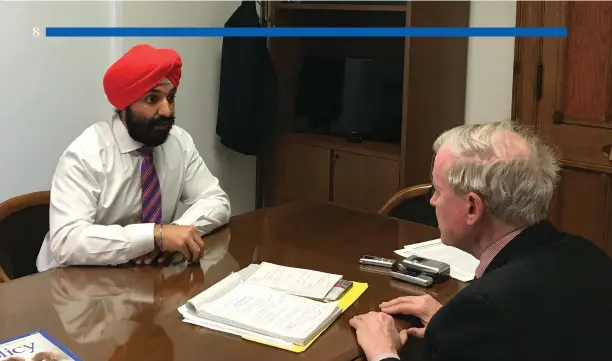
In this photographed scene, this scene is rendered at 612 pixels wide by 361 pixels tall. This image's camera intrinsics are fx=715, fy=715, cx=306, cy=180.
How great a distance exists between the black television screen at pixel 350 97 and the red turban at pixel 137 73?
1.65 m

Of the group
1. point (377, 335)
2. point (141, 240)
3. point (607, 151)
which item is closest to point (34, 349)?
point (141, 240)

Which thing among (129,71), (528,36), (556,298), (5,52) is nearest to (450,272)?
(556,298)

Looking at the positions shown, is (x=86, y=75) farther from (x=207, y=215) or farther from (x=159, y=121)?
(x=207, y=215)

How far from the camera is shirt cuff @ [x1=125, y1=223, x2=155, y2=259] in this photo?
1900 mm

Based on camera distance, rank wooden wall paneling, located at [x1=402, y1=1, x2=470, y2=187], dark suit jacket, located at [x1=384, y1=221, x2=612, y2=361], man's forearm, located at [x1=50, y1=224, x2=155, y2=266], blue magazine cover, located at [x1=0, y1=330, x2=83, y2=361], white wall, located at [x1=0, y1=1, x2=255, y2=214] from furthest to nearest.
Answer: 1. wooden wall paneling, located at [x1=402, y1=1, x2=470, y2=187]
2. white wall, located at [x1=0, y1=1, x2=255, y2=214]
3. man's forearm, located at [x1=50, y1=224, x2=155, y2=266]
4. blue magazine cover, located at [x1=0, y1=330, x2=83, y2=361]
5. dark suit jacket, located at [x1=384, y1=221, x2=612, y2=361]

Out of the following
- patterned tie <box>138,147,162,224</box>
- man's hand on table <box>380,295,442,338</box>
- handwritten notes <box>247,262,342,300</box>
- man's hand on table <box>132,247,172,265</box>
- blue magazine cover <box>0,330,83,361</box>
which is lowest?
blue magazine cover <box>0,330,83,361</box>

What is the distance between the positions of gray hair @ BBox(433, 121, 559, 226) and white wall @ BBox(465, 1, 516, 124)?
81.9 inches

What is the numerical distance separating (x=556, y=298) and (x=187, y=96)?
2.72 m

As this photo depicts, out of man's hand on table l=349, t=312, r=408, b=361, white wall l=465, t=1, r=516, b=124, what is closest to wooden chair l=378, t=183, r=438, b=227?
man's hand on table l=349, t=312, r=408, b=361

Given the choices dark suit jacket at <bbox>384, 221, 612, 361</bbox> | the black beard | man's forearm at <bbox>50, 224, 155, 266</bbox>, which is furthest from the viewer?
Answer: the black beard

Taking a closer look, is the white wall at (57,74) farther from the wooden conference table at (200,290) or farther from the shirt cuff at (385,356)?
the shirt cuff at (385,356)

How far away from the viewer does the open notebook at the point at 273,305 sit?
1.50 metres

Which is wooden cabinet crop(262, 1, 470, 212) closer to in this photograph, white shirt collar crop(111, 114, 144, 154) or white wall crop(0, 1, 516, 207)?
white wall crop(0, 1, 516, 207)

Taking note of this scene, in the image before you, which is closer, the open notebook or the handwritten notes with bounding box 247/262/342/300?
the open notebook
